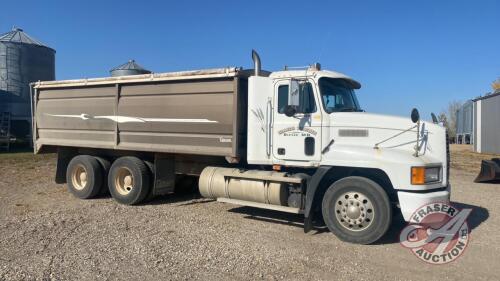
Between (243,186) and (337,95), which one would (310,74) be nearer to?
(337,95)

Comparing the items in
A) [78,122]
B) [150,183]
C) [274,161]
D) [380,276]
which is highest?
[78,122]

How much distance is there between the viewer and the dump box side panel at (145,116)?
27.0ft

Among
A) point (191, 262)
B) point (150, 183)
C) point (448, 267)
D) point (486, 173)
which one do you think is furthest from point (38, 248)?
point (486, 173)

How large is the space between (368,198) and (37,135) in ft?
29.0

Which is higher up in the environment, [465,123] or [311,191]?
[465,123]

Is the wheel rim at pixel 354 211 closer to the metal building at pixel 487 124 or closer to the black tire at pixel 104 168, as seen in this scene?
the black tire at pixel 104 168

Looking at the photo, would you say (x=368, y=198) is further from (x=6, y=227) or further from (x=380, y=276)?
(x=6, y=227)

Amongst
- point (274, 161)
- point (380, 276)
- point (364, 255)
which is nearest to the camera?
point (380, 276)

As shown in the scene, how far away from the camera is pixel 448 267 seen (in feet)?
18.5

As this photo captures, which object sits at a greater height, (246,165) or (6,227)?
(246,165)

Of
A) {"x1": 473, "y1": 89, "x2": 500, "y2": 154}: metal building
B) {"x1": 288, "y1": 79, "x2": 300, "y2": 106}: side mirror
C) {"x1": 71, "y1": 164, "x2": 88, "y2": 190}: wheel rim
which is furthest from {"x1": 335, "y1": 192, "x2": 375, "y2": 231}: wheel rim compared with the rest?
{"x1": 473, "y1": 89, "x2": 500, "y2": 154}: metal building

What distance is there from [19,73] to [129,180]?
22.2m

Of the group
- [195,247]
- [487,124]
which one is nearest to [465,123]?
[487,124]

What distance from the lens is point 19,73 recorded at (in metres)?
27.7
